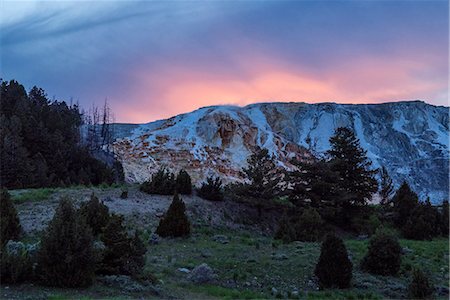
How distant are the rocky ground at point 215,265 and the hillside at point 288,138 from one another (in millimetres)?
30692

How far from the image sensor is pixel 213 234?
17578 millimetres

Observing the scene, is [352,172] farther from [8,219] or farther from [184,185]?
[8,219]

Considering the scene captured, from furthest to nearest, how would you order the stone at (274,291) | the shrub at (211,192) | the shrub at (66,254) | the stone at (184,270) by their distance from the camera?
the shrub at (211,192)
the stone at (184,270)
the stone at (274,291)
the shrub at (66,254)

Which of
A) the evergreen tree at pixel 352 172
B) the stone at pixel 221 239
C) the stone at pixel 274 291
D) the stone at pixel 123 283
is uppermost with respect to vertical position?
the evergreen tree at pixel 352 172

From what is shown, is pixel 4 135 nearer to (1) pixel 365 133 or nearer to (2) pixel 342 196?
(2) pixel 342 196

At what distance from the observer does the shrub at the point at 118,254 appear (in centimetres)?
965

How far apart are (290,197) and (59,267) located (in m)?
17.2

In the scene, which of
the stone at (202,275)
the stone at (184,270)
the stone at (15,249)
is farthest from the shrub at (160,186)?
the stone at (15,249)

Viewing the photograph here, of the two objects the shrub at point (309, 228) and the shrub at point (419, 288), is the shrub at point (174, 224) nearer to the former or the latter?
the shrub at point (309, 228)

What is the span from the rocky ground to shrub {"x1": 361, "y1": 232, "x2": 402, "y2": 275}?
14.2 inches

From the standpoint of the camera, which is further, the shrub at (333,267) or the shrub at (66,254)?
the shrub at (333,267)

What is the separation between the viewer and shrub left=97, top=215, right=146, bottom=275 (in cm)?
965

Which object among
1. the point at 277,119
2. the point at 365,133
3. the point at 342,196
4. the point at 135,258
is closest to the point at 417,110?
the point at 365,133

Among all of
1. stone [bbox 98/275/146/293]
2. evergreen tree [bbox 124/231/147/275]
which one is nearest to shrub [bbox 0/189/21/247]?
evergreen tree [bbox 124/231/147/275]
